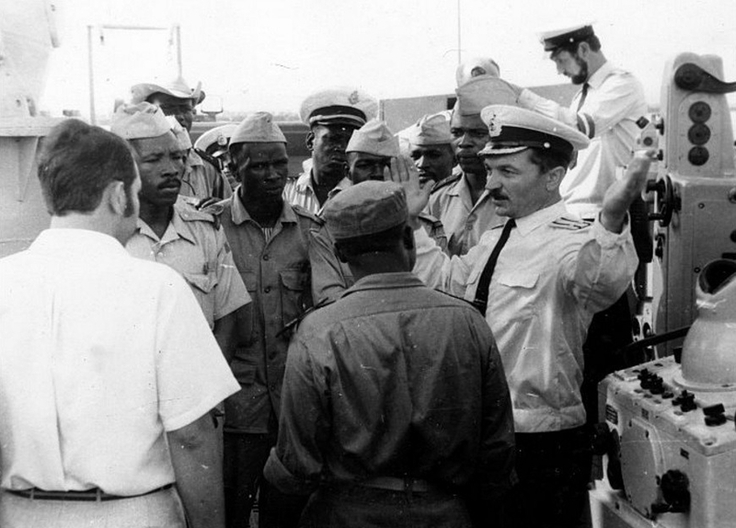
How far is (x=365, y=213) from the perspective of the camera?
7.61 ft

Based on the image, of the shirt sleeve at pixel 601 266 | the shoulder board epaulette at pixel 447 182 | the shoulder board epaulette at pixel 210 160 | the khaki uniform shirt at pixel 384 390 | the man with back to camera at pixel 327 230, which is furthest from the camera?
the shoulder board epaulette at pixel 210 160

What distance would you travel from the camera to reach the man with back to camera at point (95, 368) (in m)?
1.98

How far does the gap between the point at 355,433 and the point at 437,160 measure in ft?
9.97

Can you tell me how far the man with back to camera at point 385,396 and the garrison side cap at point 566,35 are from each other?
8.94 feet

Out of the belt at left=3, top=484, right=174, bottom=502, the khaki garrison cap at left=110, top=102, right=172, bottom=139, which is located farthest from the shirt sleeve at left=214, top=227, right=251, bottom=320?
the belt at left=3, top=484, right=174, bottom=502

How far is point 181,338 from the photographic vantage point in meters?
2.06

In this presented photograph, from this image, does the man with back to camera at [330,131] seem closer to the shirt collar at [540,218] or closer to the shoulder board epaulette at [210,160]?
the shoulder board epaulette at [210,160]

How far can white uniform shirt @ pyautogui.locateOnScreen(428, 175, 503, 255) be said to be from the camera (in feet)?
13.5

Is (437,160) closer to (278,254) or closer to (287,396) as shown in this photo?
(278,254)

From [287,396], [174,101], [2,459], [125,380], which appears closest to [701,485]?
Answer: [287,396]

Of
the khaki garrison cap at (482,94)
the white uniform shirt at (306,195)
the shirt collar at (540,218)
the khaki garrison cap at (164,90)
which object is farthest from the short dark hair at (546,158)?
the khaki garrison cap at (164,90)

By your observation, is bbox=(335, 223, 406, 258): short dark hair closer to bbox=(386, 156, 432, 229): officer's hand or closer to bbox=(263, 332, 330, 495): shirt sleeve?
bbox=(263, 332, 330, 495): shirt sleeve

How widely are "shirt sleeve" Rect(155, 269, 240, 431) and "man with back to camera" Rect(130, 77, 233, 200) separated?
3142 millimetres

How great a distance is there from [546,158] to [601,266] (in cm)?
50
